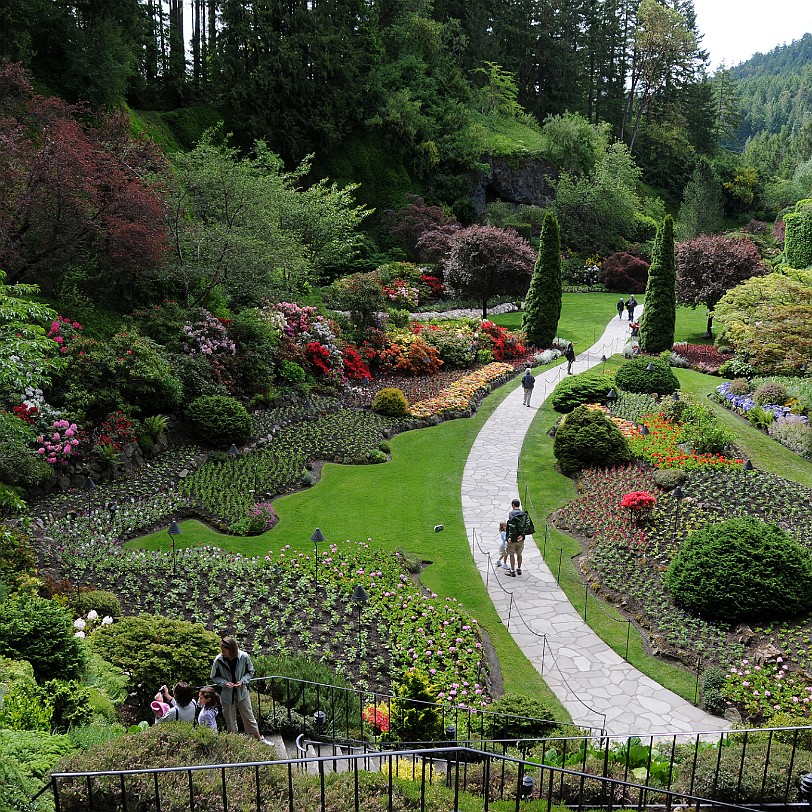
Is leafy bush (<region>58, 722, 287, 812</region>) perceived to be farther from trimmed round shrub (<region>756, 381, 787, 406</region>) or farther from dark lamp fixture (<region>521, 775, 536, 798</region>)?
trimmed round shrub (<region>756, 381, 787, 406</region>)

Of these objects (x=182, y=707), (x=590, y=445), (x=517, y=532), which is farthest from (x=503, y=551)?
(x=182, y=707)

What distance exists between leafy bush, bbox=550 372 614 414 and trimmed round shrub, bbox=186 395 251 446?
384 inches

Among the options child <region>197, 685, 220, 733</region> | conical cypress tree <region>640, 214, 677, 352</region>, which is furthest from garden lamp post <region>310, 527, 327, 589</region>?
conical cypress tree <region>640, 214, 677, 352</region>

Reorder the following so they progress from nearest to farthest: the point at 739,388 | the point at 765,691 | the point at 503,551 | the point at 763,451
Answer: the point at 765,691 < the point at 503,551 < the point at 763,451 < the point at 739,388

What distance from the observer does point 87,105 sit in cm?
2703

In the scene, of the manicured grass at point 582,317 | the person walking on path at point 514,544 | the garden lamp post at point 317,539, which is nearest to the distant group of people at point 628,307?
the manicured grass at point 582,317

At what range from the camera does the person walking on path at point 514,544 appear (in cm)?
1330

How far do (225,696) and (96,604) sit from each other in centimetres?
420

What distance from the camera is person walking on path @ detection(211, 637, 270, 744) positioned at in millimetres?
7617

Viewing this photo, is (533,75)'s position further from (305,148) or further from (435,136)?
(305,148)

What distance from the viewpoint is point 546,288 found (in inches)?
1141

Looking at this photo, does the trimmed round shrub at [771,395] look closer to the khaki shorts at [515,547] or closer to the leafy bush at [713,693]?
the khaki shorts at [515,547]

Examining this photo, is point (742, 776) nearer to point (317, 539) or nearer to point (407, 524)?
point (317, 539)

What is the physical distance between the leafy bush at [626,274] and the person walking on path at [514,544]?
30154mm
